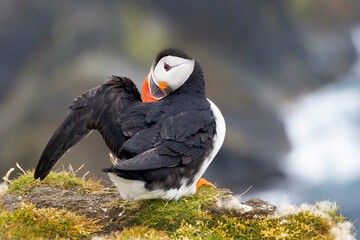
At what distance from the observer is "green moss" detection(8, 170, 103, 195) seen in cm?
462

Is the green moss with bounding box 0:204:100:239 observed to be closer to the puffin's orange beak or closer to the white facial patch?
the puffin's orange beak

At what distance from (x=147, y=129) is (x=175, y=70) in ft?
2.48

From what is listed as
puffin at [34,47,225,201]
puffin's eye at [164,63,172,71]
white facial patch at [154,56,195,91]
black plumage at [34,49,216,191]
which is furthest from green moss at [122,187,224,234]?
puffin's eye at [164,63,172,71]

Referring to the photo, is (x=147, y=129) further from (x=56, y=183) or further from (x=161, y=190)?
(x=56, y=183)

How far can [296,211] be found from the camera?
157 inches

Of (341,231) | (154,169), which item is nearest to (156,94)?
(154,169)

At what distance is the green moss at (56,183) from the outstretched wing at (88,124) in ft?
1.77

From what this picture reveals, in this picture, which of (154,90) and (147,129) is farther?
(154,90)

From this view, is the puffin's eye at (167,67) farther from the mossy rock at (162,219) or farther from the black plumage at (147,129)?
the mossy rock at (162,219)

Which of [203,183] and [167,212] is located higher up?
[203,183]

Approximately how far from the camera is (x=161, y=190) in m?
3.70

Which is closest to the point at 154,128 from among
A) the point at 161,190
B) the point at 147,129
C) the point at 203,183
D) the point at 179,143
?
the point at 147,129

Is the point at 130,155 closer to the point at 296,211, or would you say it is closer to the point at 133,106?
the point at 133,106

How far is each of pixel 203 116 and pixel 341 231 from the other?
157 centimetres
